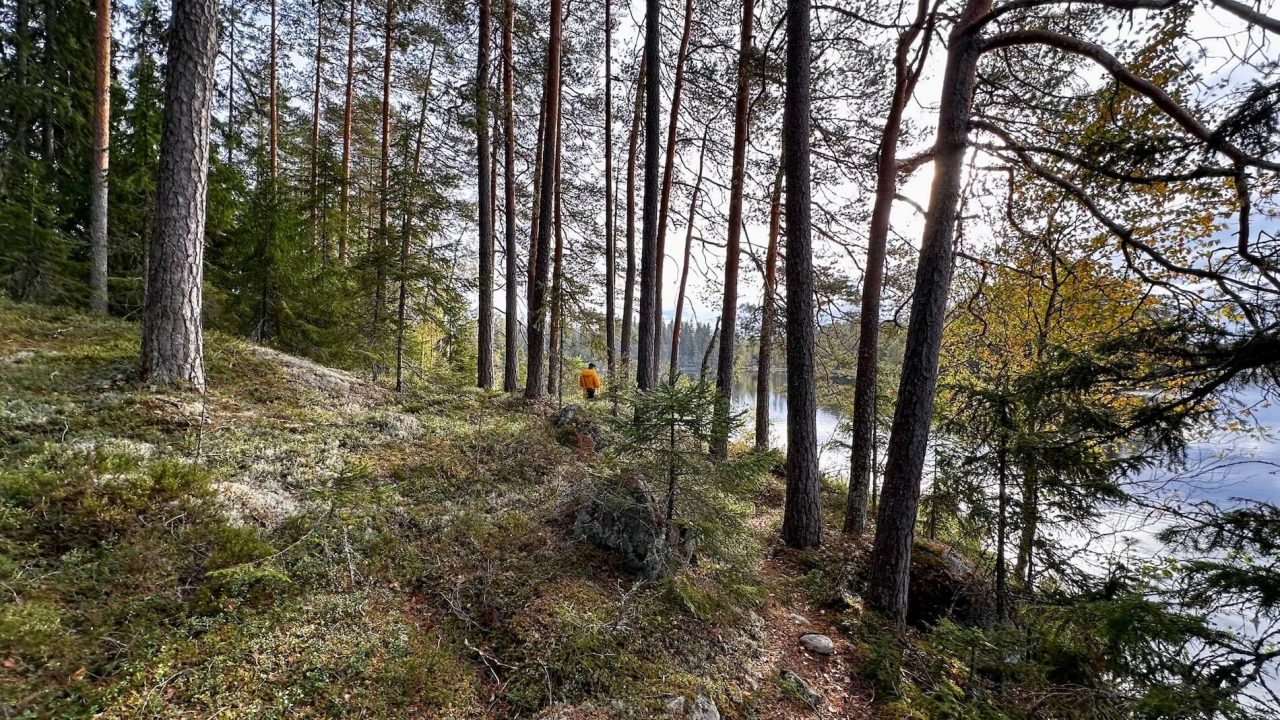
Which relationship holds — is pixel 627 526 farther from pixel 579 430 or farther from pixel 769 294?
pixel 769 294

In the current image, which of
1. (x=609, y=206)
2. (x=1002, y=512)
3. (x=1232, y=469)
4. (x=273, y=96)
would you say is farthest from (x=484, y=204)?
(x=1232, y=469)

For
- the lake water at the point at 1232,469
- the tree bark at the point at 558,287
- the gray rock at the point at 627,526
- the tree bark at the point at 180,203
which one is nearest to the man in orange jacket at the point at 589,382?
the tree bark at the point at 558,287

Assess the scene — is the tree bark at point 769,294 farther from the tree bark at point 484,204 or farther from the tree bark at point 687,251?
the tree bark at point 484,204

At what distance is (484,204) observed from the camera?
1016cm

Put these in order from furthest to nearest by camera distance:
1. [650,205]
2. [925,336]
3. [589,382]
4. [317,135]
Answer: [589,382], [317,135], [650,205], [925,336]

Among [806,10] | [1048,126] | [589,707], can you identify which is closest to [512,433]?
[589,707]

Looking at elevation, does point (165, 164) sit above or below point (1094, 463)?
above

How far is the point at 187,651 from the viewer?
214 cm

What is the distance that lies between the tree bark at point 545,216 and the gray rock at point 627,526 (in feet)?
17.0

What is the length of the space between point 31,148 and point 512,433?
11471mm

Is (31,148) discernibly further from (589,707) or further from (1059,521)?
(1059,521)

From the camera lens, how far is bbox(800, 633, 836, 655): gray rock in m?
3.98

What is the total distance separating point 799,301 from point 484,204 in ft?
25.6

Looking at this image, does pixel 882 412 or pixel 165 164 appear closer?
pixel 165 164
